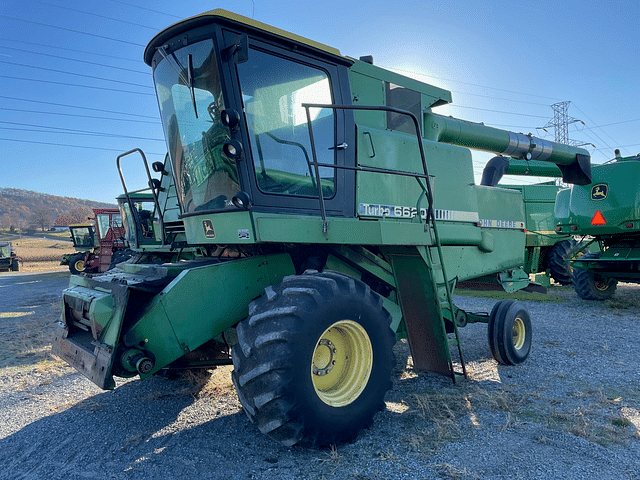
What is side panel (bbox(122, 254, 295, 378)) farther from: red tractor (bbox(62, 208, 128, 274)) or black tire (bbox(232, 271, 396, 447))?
red tractor (bbox(62, 208, 128, 274))

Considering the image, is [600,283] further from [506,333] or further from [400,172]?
[400,172]

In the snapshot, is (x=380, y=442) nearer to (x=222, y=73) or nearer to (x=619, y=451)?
(x=619, y=451)

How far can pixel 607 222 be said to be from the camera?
28.3ft

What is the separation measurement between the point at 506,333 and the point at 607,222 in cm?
534

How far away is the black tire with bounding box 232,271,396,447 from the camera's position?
275 centimetres

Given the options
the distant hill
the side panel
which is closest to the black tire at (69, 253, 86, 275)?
the side panel

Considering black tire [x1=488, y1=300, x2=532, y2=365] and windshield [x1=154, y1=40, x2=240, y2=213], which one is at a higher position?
windshield [x1=154, y1=40, x2=240, y2=213]

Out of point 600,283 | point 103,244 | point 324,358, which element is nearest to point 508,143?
point 324,358

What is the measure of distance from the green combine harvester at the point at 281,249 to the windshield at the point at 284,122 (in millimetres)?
10

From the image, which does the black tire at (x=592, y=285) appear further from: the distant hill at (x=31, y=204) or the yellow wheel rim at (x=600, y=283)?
the distant hill at (x=31, y=204)

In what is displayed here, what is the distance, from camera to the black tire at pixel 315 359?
275 centimetres

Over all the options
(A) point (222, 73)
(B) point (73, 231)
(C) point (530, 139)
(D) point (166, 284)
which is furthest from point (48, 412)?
(B) point (73, 231)

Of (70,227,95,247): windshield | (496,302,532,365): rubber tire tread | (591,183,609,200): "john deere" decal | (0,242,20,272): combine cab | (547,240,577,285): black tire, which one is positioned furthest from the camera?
(0,242,20,272): combine cab

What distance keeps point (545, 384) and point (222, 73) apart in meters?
4.06
